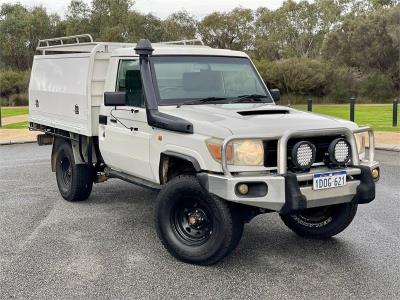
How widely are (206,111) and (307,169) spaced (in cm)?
123

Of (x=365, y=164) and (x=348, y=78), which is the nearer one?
(x=365, y=164)

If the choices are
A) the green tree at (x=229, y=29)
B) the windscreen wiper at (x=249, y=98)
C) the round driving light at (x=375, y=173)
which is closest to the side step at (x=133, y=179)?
the windscreen wiper at (x=249, y=98)

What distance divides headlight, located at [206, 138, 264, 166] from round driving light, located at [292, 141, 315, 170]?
0.96ft

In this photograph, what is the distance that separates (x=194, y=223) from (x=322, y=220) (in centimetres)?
156

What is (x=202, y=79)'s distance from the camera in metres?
6.17

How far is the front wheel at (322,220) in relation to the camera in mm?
5723

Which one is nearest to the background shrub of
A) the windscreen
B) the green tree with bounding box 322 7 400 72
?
the green tree with bounding box 322 7 400 72

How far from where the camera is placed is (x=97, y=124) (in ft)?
22.4

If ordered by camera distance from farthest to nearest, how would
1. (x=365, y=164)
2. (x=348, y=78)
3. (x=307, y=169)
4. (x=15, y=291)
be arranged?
(x=348, y=78), (x=365, y=164), (x=307, y=169), (x=15, y=291)

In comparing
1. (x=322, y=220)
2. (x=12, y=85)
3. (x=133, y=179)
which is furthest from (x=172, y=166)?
(x=12, y=85)

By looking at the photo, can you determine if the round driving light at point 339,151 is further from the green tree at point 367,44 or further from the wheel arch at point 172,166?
the green tree at point 367,44

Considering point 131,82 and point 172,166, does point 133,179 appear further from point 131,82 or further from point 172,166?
point 131,82

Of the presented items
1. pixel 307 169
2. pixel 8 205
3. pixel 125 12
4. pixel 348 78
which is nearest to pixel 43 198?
pixel 8 205

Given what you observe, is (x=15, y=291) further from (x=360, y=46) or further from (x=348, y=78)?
(x=360, y=46)
